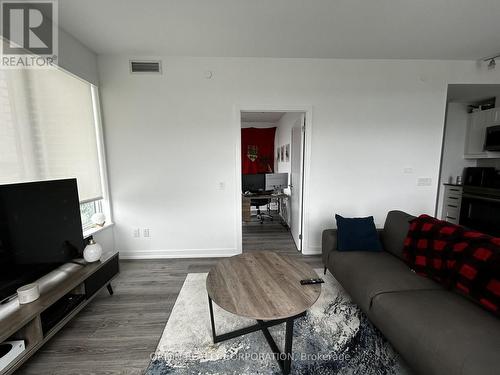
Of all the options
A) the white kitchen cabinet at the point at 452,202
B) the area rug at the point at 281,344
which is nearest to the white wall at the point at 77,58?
the area rug at the point at 281,344

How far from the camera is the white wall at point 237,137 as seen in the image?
283 cm

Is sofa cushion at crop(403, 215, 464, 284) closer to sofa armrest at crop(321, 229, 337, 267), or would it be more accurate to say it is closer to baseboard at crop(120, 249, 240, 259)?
sofa armrest at crop(321, 229, 337, 267)

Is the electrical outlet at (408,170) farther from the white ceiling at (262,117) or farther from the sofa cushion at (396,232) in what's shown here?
the white ceiling at (262,117)

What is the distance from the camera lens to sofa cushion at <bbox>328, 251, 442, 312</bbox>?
1646 mm

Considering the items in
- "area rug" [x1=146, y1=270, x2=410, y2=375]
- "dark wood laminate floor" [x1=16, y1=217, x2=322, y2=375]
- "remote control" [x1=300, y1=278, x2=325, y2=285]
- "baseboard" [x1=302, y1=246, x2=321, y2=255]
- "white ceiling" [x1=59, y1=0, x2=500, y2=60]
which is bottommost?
"dark wood laminate floor" [x1=16, y1=217, x2=322, y2=375]

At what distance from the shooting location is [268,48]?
8.46ft

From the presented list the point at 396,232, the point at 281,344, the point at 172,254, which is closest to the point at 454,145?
the point at 396,232

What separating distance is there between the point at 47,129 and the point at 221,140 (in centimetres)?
181

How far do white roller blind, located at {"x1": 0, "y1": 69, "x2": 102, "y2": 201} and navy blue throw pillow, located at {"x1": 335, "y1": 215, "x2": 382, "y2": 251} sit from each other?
119 inches

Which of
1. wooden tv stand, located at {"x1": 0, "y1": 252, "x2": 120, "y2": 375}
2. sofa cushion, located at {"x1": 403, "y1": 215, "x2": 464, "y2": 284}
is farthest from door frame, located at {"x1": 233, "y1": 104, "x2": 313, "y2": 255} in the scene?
wooden tv stand, located at {"x1": 0, "y1": 252, "x2": 120, "y2": 375}

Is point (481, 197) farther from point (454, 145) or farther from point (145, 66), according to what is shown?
point (145, 66)

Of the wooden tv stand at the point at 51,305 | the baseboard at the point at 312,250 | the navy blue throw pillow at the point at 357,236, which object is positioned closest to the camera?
the wooden tv stand at the point at 51,305

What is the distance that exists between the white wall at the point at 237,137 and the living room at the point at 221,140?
19 millimetres

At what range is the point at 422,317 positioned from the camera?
130 centimetres
